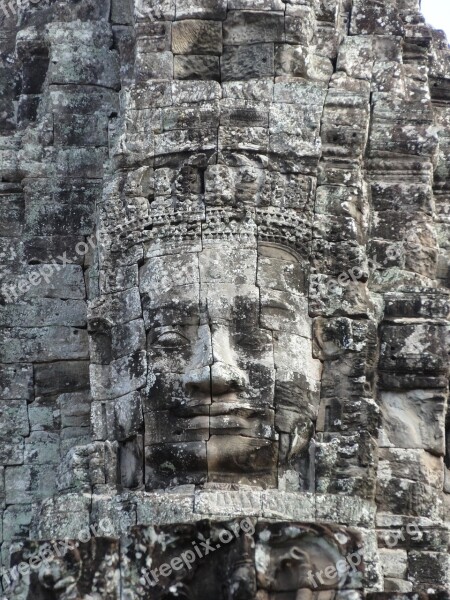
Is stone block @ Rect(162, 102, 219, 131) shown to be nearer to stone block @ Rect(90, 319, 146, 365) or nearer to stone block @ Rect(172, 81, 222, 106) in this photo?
Answer: stone block @ Rect(172, 81, 222, 106)

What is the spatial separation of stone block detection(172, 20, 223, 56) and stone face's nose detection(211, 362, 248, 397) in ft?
11.8

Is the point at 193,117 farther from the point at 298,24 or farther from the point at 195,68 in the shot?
the point at 298,24

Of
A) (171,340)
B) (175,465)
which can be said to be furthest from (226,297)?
(175,465)

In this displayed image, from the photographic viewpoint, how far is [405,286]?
30.7 meters

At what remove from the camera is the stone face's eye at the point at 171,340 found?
97.6ft

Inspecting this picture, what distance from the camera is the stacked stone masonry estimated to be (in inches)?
1138

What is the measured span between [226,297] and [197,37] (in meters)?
2.97

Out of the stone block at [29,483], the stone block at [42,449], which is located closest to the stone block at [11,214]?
the stone block at [42,449]

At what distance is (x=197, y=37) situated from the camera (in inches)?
1233

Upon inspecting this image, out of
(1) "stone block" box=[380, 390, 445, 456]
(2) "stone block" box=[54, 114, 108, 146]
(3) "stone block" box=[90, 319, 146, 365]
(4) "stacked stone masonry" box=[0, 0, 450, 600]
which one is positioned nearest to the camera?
(4) "stacked stone masonry" box=[0, 0, 450, 600]

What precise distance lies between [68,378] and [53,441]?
65 centimetres
